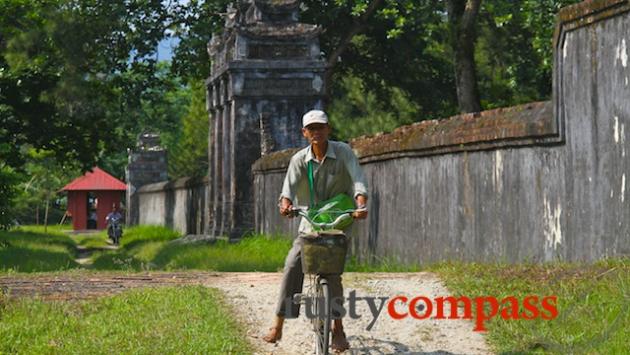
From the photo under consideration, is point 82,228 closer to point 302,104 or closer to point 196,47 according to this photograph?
point 196,47

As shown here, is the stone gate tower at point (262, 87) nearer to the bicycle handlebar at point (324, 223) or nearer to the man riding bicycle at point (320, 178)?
the man riding bicycle at point (320, 178)

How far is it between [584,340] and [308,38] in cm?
1497

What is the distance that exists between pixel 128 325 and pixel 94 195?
61.5 metres

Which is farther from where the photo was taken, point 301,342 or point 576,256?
point 576,256

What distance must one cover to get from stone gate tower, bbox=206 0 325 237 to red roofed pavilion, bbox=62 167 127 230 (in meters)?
45.4

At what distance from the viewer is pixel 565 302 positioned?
31.3 feet

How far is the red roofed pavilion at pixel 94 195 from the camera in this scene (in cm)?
6856

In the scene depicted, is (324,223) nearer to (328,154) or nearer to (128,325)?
(328,154)

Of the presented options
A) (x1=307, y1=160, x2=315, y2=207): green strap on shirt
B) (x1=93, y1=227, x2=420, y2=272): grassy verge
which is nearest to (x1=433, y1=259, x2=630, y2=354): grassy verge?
(x1=307, y1=160, x2=315, y2=207): green strap on shirt

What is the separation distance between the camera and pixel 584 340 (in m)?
8.54

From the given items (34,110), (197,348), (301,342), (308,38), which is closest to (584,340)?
(301,342)

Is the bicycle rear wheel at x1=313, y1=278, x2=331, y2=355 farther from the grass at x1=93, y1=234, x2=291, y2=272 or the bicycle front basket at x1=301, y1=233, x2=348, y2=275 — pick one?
the grass at x1=93, y1=234, x2=291, y2=272

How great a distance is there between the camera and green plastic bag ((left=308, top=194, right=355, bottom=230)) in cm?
848

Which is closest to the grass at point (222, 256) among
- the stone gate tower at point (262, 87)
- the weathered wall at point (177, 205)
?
the stone gate tower at point (262, 87)
